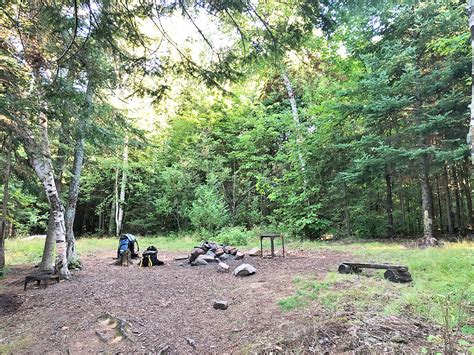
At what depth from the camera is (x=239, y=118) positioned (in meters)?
18.1

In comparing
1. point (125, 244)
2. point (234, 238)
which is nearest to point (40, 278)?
point (125, 244)

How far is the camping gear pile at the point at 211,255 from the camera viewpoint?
29.2ft

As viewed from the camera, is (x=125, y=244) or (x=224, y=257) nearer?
(x=224, y=257)

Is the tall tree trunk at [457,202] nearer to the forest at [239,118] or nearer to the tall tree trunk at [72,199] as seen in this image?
the forest at [239,118]

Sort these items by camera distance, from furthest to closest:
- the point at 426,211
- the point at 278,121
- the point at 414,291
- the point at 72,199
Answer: the point at 278,121, the point at 426,211, the point at 72,199, the point at 414,291

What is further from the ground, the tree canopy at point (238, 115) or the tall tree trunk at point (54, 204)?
the tree canopy at point (238, 115)

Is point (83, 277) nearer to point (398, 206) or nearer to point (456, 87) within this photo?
point (456, 87)

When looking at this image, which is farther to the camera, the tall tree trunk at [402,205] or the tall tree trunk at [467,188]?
the tall tree trunk at [402,205]

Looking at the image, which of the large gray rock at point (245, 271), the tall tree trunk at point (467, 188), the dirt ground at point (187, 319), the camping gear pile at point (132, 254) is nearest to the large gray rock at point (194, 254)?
the camping gear pile at point (132, 254)

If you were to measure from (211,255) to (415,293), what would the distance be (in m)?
6.00

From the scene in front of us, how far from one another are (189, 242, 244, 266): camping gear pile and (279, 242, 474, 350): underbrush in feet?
12.4

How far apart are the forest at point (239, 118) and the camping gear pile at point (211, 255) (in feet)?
8.88

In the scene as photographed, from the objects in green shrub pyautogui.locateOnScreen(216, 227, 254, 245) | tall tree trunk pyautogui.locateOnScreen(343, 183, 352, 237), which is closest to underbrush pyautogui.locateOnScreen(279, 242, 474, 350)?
tall tree trunk pyautogui.locateOnScreen(343, 183, 352, 237)

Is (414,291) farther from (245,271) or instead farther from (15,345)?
(15,345)
